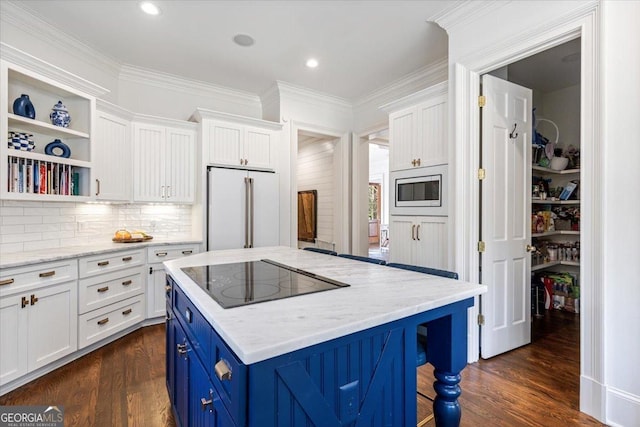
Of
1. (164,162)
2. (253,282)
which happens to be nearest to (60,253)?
(164,162)

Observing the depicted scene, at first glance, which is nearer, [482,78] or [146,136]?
[482,78]

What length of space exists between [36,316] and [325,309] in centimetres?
244

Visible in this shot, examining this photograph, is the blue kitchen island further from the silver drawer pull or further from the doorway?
the doorway

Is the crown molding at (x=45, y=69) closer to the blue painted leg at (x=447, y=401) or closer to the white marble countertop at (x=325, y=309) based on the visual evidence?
the white marble countertop at (x=325, y=309)

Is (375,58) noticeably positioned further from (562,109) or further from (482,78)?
(562,109)

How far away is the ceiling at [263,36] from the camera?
8.80 feet

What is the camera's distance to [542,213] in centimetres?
387

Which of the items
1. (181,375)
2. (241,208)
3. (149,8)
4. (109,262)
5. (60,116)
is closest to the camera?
(181,375)

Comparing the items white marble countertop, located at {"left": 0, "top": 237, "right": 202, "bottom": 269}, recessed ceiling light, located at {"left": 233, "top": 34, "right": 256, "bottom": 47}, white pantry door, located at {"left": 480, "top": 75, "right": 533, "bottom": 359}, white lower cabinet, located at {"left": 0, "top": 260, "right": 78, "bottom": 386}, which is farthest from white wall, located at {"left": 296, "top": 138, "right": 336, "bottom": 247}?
white lower cabinet, located at {"left": 0, "top": 260, "right": 78, "bottom": 386}

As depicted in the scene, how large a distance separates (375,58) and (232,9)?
1.63 m

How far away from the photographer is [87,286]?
9.02 feet

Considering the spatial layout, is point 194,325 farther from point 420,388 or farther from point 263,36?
point 263,36

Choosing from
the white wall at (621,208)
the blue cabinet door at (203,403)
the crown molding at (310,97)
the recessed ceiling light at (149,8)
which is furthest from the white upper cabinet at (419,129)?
the blue cabinet door at (203,403)

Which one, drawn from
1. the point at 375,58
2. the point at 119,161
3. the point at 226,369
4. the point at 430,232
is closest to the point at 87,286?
the point at 119,161
